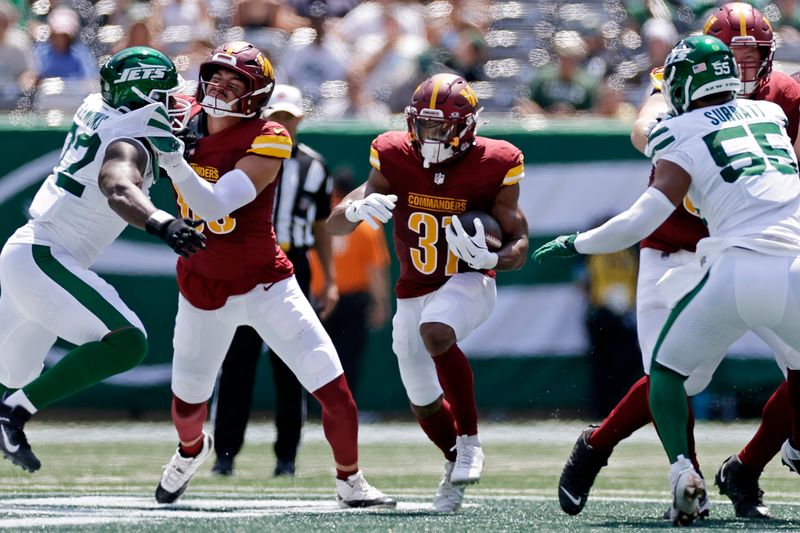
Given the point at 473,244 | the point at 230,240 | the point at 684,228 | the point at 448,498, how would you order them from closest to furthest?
the point at 473,244
the point at 684,228
the point at 448,498
the point at 230,240

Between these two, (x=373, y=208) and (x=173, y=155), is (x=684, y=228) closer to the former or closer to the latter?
(x=373, y=208)

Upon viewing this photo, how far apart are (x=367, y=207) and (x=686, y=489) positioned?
153cm

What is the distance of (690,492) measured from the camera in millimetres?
4539

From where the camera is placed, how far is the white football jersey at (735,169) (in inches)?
182

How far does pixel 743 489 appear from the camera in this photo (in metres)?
5.36

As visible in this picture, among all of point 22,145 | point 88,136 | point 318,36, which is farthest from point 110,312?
point 318,36

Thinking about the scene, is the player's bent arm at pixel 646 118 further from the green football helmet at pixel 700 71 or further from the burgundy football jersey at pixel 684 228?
the green football helmet at pixel 700 71

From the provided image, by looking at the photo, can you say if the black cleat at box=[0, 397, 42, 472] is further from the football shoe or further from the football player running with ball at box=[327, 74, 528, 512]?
the football shoe

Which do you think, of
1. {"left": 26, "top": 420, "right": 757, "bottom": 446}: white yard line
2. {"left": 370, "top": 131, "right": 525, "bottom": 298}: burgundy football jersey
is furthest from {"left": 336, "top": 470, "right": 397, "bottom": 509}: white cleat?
{"left": 26, "top": 420, "right": 757, "bottom": 446}: white yard line

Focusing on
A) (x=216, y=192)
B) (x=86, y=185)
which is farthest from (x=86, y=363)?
(x=216, y=192)

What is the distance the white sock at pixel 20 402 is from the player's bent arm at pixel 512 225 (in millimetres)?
1792

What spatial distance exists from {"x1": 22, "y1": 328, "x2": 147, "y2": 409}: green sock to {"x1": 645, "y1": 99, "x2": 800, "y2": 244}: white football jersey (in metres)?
1.99

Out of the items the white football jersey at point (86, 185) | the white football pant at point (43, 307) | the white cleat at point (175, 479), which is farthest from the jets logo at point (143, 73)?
the white cleat at point (175, 479)

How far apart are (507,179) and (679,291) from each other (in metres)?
0.98
